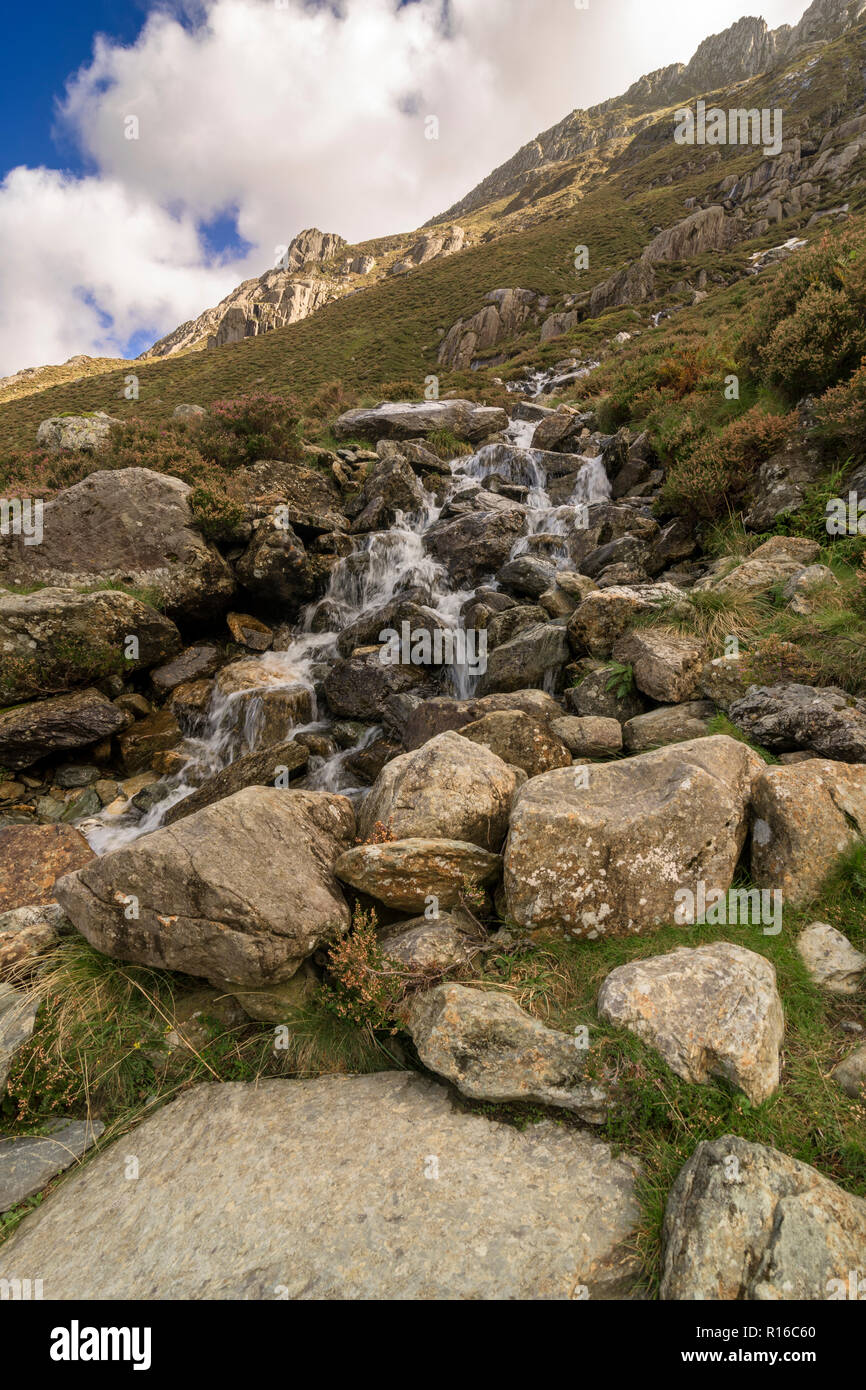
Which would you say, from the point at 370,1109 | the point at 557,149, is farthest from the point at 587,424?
the point at 557,149

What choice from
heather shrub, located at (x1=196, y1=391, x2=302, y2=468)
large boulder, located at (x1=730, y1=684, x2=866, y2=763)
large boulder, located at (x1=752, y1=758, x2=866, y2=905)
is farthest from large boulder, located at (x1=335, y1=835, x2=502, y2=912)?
heather shrub, located at (x1=196, y1=391, x2=302, y2=468)

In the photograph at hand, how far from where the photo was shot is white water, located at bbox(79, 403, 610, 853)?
33.6 feet

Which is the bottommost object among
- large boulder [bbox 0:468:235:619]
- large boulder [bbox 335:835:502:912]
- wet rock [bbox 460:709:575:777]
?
large boulder [bbox 335:835:502:912]

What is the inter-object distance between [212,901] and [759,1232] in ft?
12.8

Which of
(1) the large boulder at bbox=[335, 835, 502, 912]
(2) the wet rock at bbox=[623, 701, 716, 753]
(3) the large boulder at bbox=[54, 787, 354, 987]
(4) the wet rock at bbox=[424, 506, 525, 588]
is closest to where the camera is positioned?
(3) the large boulder at bbox=[54, 787, 354, 987]

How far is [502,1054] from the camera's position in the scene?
382 centimetres

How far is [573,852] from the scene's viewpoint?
4.79 meters

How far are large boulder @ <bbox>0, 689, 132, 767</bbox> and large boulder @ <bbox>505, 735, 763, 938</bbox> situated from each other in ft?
29.9

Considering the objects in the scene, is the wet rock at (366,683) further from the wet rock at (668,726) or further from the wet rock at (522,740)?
the wet rock at (668,726)

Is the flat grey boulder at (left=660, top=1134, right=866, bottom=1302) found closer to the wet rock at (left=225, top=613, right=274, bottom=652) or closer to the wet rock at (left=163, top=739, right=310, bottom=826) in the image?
the wet rock at (left=163, top=739, right=310, bottom=826)

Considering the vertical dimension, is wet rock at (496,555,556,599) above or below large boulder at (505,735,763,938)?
above

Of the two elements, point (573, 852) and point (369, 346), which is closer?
point (573, 852)
